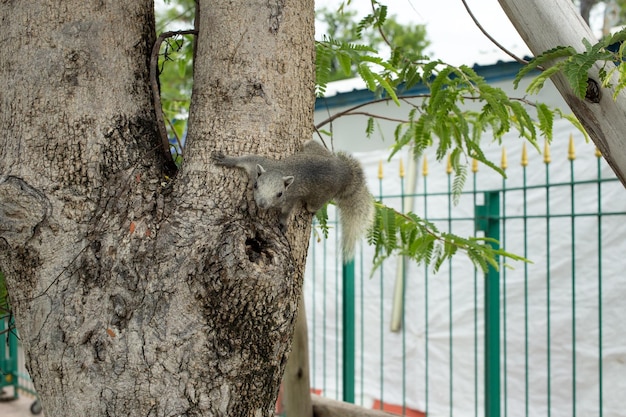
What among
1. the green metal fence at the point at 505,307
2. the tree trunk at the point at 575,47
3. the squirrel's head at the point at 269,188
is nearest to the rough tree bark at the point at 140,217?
the squirrel's head at the point at 269,188

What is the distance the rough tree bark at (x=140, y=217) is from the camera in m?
1.40

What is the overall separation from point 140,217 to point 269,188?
0.32 meters

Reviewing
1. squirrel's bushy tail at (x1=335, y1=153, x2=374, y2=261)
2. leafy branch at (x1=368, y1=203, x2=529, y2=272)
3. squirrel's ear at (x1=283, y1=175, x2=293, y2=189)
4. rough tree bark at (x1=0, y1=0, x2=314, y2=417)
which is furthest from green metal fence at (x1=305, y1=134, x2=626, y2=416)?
rough tree bark at (x1=0, y1=0, x2=314, y2=417)

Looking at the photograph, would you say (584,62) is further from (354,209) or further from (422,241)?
(422,241)

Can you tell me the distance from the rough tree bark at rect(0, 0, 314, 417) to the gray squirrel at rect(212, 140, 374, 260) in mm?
37

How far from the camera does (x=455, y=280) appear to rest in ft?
17.9

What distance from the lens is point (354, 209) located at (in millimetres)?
2332

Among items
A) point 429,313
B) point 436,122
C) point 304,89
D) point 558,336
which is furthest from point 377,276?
point 304,89

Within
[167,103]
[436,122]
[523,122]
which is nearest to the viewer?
[523,122]

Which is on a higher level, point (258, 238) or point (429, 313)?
point (258, 238)

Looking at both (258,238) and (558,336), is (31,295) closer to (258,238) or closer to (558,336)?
(258,238)

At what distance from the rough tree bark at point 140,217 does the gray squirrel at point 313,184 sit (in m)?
0.04

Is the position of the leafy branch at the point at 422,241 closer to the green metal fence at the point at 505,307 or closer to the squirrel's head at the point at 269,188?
the squirrel's head at the point at 269,188

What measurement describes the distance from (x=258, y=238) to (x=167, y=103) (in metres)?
2.34
